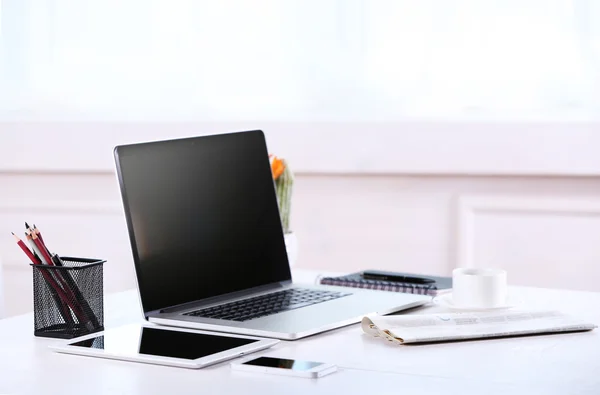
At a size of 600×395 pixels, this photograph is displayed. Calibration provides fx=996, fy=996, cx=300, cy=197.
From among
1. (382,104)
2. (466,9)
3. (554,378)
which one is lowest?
(554,378)

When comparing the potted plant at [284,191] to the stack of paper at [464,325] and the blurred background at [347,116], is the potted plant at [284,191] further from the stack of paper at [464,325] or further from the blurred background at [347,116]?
the blurred background at [347,116]

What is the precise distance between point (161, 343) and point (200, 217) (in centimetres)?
31

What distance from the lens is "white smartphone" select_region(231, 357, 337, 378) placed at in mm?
1024

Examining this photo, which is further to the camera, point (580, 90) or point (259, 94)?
point (259, 94)

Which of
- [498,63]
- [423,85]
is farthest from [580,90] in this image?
[423,85]

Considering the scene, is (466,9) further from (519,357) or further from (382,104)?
(519,357)

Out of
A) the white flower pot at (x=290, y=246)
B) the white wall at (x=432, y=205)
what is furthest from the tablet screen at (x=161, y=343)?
the white wall at (x=432, y=205)

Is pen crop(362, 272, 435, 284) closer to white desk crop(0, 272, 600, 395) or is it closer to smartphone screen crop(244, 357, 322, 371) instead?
white desk crop(0, 272, 600, 395)

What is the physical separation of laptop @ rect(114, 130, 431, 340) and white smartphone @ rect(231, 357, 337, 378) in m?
0.13

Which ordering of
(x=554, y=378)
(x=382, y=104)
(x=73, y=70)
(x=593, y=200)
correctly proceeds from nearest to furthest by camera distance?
(x=554, y=378), (x=593, y=200), (x=382, y=104), (x=73, y=70)

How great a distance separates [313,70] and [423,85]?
0.30 meters

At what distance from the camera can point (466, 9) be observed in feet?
8.22

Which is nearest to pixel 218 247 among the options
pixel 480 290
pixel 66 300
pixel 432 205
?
pixel 66 300

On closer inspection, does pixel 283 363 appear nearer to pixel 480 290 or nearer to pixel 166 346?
pixel 166 346
